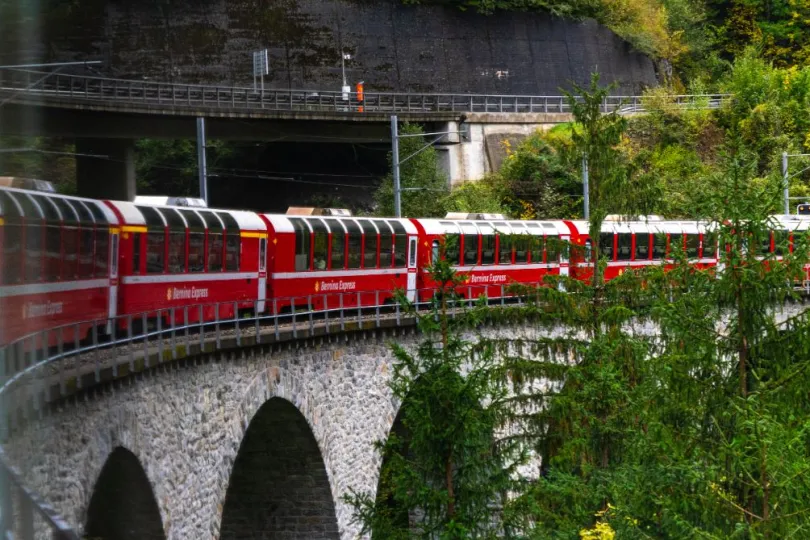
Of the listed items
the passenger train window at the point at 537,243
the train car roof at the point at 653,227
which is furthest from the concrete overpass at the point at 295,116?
the passenger train window at the point at 537,243

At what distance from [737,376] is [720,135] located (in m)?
50.0

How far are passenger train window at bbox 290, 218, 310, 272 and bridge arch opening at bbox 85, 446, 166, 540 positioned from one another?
1172cm

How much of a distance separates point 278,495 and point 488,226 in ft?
42.2

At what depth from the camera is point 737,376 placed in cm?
1602

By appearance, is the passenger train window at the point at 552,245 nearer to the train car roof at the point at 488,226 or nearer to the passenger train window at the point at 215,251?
the passenger train window at the point at 215,251

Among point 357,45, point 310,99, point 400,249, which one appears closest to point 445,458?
point 400,249

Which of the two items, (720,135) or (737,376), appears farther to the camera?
(720,135)

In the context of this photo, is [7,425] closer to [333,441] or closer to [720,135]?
[333,441]

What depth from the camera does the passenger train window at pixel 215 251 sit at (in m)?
25.3

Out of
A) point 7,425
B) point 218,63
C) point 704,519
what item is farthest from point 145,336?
point 218,63

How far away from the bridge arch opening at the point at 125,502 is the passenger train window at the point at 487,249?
2010 centimetres

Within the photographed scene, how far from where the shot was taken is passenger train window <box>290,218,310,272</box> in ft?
96.7

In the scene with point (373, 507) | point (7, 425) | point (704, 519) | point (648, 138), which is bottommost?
point (373, 507)

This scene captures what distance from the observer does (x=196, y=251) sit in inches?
969
